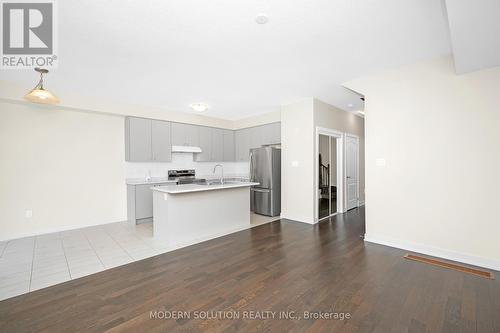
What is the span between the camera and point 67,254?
3180mm

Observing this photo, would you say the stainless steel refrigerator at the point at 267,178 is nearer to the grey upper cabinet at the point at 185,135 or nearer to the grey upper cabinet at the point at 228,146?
the grey upper cabinet at the point at 228,146

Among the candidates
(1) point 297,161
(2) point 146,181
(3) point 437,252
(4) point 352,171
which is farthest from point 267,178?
(3) point 437,252

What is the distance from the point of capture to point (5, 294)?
7.18 ft

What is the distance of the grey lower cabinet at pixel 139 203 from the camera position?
4.81m

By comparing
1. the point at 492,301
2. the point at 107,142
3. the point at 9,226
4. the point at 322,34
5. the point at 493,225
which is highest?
the point at 322,34

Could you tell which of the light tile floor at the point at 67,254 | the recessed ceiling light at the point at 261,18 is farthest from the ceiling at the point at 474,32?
the light tile floor at the point at 67,254

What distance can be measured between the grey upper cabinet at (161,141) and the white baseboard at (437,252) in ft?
15.6

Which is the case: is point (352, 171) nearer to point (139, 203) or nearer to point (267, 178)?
point (267, 178)

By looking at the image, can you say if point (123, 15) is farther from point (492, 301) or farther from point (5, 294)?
point (492, 301)

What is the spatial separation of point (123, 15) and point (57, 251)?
347cm

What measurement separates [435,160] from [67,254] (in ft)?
17.9

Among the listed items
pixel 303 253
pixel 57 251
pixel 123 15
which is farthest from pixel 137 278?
pixel 123 15

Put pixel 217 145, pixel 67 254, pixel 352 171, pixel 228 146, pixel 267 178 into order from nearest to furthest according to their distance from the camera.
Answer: pixel 67 254
pixel 267 178
pixel 352 171
pixel 217 145
pixel 228 146

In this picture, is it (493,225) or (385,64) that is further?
(385,64)
